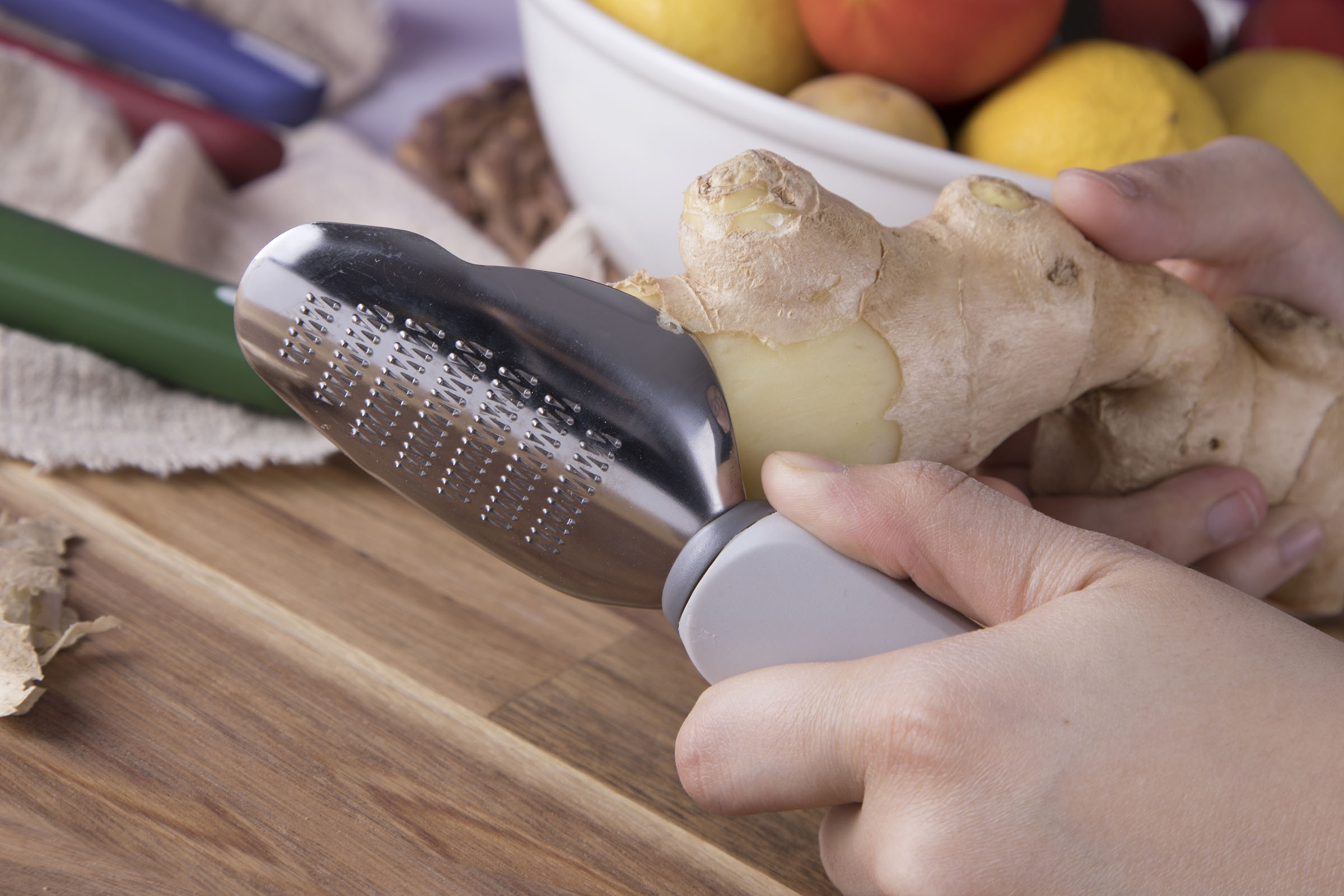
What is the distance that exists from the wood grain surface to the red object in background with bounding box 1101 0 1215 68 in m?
0.60

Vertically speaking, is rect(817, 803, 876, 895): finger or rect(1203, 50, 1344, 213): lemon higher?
rect(1203, 50, 1344, 213): lemon

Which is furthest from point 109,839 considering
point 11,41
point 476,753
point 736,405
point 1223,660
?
point 11,41

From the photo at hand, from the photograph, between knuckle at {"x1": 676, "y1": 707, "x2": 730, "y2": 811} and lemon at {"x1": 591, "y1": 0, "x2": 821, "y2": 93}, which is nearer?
knuckle at {"x1": 676, "y1": 707, "x2": 730, "y2": 811}

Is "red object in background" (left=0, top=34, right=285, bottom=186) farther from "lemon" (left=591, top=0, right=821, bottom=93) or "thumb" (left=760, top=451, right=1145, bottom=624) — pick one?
"thumb" (left=760, top=451, right=1145, bottom=624)

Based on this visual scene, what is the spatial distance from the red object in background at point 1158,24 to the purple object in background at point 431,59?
24.7 inches

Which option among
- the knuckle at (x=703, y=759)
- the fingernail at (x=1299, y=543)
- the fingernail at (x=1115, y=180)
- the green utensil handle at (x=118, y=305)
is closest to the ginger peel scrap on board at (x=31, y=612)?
the green utensil handle at (x=118, y=305)

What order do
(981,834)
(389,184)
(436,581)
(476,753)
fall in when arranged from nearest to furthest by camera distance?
1. (981,834)
2. (476,753)
3. (436,581)
4. (389,184)

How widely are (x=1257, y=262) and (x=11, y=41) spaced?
1.02 m

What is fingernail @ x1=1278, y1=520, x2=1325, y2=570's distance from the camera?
0.57m

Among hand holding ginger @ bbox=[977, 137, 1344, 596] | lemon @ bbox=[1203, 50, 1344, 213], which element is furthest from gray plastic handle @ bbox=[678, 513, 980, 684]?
lemon @ bbox=[1203, 50, 1344, 213]

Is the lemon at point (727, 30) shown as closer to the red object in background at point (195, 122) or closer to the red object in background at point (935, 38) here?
the red object in background at point (935, 38)

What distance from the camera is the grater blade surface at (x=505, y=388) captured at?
1.29 ft

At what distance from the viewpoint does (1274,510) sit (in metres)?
0.58

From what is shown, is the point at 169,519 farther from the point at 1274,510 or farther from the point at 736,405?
the point at 1274,510
